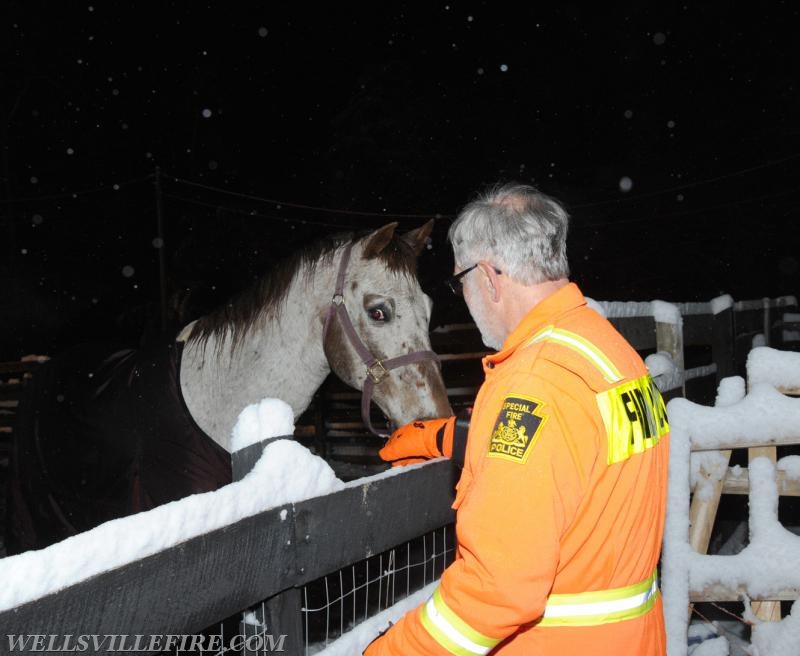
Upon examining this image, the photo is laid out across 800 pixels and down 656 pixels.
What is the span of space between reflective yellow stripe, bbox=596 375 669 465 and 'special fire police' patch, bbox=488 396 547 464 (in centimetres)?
18

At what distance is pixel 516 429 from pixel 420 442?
1.17 m

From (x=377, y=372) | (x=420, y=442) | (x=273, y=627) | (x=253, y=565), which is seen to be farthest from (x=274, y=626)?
(x=377, y=372)

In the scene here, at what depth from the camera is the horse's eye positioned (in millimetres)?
2924

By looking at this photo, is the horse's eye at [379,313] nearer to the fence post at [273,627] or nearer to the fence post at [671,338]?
the fence post at [273,627]

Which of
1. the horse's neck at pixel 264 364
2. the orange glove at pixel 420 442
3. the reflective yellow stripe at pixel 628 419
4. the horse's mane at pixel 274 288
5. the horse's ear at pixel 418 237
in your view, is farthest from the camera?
the horse's ear at pixel 418 237

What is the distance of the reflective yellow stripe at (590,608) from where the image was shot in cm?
129

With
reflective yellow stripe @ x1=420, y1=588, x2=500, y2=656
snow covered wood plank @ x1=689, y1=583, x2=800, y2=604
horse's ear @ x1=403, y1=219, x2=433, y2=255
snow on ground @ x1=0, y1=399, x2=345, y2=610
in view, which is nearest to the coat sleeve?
reflective yellow stripe @ x1=420, y1=588, x2=500, y2=656

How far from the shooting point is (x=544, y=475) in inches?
44.9

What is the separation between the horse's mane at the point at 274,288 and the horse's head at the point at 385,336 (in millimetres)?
59

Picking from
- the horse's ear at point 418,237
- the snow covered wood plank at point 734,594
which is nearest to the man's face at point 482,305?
the horse's ear at point 418,237

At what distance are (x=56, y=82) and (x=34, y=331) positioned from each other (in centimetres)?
1011

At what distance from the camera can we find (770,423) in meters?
2.76

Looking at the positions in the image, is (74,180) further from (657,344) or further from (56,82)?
(657,344)

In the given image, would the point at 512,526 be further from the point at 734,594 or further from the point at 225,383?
the point at 734,594
